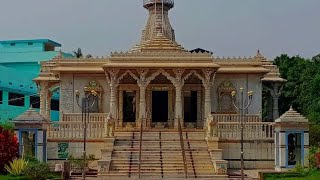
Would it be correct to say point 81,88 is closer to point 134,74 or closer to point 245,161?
point 134,74

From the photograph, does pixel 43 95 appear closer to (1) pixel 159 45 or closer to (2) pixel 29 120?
(1) pixel 159 45

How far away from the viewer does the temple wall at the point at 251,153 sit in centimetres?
2994

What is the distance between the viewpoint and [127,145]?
29.7 m

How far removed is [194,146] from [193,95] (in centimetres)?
654

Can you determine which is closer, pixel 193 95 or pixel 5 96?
pixel 193 95

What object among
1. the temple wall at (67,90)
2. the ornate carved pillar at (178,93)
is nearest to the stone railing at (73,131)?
the ornate carved pillar at (178,93)

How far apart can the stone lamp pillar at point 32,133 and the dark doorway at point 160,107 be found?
8327 mm

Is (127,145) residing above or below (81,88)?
below

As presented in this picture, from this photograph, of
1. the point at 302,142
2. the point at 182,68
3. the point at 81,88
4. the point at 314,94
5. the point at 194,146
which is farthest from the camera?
the point at 314,94

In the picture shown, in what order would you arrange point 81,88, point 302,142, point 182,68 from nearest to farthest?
point 302,142, point 182,68, point 81,88

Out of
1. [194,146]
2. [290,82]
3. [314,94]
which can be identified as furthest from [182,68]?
[290,82]

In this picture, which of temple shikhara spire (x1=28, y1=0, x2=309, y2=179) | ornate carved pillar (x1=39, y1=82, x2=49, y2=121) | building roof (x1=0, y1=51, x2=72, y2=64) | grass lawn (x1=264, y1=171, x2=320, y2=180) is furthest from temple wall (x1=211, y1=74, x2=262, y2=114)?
building roof (x1=0, y1=51, x2=72, y2=64)

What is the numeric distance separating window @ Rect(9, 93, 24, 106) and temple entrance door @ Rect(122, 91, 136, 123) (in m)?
16.6

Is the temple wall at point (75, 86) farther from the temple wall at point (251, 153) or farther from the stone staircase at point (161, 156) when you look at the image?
the temple wall at point (251, 153)
